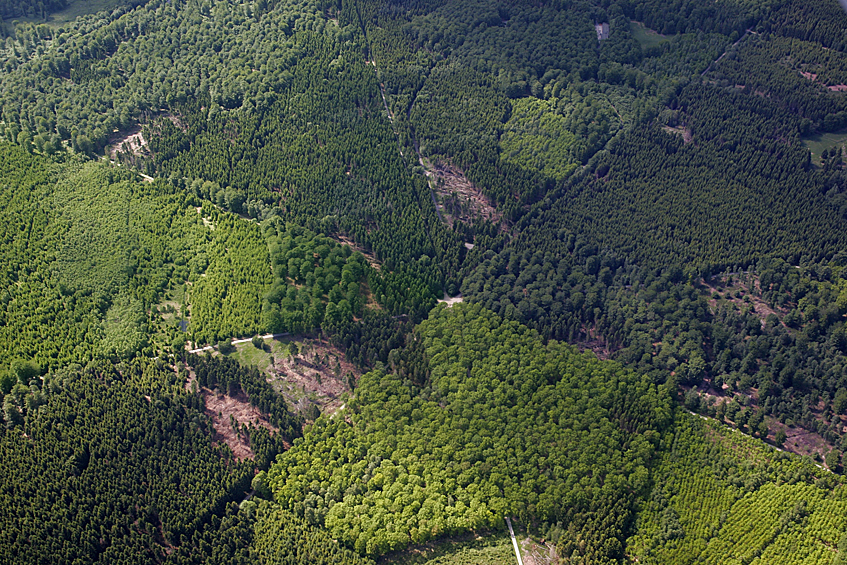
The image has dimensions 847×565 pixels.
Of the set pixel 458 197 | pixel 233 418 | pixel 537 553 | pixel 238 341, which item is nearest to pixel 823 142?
pixel 458 197

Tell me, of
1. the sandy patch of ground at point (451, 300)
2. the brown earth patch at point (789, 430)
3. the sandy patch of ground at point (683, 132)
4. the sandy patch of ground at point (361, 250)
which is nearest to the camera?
the brown earth patch at point (789, 430)

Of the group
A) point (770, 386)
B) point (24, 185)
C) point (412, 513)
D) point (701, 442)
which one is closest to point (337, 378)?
point (412, 513)

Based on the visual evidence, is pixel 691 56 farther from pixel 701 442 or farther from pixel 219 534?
pixel 219 534

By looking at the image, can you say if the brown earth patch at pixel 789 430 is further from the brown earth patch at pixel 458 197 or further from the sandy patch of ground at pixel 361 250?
the sandy patch of ground at pixel 361 250

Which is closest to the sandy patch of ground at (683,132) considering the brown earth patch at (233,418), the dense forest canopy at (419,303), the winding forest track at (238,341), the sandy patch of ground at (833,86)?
the dense forest canopy at (419,303)

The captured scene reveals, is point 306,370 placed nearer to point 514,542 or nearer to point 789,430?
point 514,542

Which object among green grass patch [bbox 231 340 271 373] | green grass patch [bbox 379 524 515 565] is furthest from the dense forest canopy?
green grass patch [bbox 379 524 515 565]
